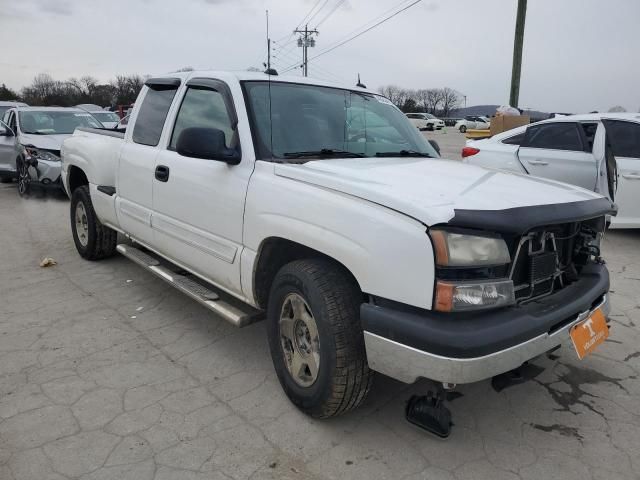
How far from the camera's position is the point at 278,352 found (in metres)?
2.96

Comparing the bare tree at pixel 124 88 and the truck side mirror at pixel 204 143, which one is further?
the bare tree at pixel 124 88

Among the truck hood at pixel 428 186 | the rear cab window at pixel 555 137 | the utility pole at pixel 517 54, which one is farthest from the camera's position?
the utility pole at pixel 517 54

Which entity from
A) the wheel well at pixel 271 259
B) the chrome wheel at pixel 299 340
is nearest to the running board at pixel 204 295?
the wheel well at pixel 271 259

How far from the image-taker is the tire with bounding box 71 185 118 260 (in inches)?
213

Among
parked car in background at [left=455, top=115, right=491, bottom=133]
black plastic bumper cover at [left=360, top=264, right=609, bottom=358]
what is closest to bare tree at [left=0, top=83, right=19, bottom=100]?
parked car in background at [left=455, top=115, right=491, bottom=133]

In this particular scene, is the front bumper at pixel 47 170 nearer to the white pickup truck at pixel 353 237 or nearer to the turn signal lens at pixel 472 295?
the white pickup truck at pixel 353 237

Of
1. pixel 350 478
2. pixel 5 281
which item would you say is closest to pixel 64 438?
pixel 350 478

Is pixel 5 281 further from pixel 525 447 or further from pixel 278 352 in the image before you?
pixel 525 447

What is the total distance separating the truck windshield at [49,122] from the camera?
10523mm

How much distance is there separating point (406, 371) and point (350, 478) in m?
0.59

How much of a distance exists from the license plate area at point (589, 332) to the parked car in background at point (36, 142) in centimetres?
917

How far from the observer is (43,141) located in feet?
32.3

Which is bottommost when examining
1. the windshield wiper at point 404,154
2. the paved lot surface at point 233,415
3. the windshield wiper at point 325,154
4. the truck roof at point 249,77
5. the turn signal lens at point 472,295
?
the paved lot surface at point 233,415

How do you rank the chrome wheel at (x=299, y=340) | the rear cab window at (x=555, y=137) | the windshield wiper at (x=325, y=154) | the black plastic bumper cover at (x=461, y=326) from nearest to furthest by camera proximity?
the black plastic bumper cover at (x=461, y=326) → the chrome wheel at (x=299, y=340) → the windshield wiper at (x=325, y=154) → the rear cab window at (x=555, y=137)
